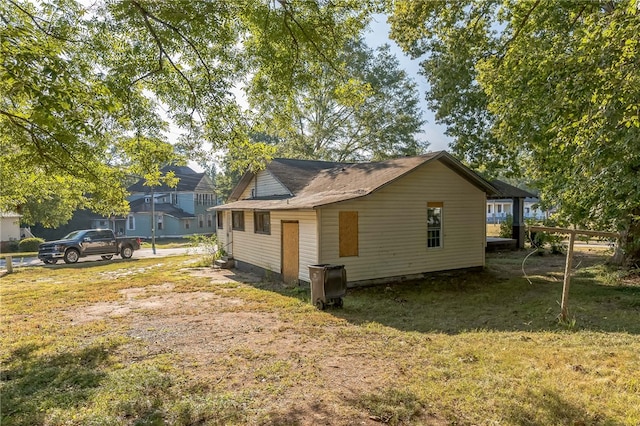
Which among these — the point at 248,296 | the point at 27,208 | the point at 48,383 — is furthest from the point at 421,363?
the point at 27,208

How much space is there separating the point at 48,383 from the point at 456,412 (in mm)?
4879

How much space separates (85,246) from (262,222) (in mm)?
11688

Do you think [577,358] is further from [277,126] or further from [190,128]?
[190,128]

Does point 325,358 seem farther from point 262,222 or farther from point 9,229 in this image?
point 9,229

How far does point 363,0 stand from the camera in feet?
25.1

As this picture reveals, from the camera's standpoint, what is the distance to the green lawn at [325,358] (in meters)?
3.87

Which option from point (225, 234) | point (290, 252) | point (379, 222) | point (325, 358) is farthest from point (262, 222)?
point (325, 358)

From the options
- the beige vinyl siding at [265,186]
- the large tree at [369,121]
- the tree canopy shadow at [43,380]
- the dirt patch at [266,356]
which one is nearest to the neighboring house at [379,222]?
the beige vinyl siding at [265,186]

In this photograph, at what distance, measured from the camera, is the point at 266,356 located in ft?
18.2

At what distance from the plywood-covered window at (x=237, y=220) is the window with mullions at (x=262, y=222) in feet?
4.73

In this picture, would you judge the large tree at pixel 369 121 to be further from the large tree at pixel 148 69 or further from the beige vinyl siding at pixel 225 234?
the large tree at pixel 148 69

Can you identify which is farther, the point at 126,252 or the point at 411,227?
the point at 126,252

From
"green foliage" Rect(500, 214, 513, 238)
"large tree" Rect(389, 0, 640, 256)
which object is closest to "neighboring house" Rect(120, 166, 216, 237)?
"green foliage" Rect(500, 214, 513, 238)

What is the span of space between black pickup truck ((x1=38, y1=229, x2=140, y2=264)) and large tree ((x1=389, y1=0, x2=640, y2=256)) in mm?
17885
